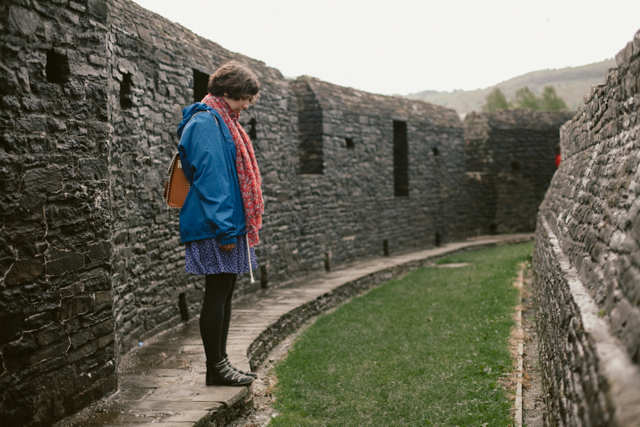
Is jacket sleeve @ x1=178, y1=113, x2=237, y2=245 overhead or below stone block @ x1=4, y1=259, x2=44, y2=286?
overhead

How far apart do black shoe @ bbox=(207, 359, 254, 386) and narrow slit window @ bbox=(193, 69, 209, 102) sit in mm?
3688

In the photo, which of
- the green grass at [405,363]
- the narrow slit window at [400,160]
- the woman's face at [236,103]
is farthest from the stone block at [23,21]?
the narrow slit window at [400,160]

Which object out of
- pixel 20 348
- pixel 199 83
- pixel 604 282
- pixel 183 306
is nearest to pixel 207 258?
pixel 20 348

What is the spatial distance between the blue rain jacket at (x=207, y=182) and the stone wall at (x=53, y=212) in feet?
1.85

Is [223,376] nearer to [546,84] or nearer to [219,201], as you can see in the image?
[219,201]

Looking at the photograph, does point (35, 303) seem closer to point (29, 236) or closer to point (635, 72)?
point (29, 236)

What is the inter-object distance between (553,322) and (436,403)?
102 centimetres

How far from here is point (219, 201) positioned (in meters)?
3.42

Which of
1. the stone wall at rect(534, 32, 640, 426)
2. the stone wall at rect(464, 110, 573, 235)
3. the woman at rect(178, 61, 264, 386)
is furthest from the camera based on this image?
the stone wall at rect(464, 110, 573, 235)

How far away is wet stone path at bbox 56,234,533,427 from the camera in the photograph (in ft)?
11.1

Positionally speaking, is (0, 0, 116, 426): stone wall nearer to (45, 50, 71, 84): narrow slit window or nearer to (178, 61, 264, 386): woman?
(45, 50, 71, 84): narrow slit window

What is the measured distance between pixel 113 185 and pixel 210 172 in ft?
5.48

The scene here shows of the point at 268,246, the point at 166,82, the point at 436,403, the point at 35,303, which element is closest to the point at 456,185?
the point at 268,246

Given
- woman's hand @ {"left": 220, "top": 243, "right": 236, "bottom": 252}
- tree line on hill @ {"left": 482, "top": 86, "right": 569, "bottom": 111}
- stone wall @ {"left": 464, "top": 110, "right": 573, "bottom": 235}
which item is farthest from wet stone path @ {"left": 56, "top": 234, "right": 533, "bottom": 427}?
tree line on hill @ {"left": 482, "top": 86, "right": 569, "bottom": 111}
